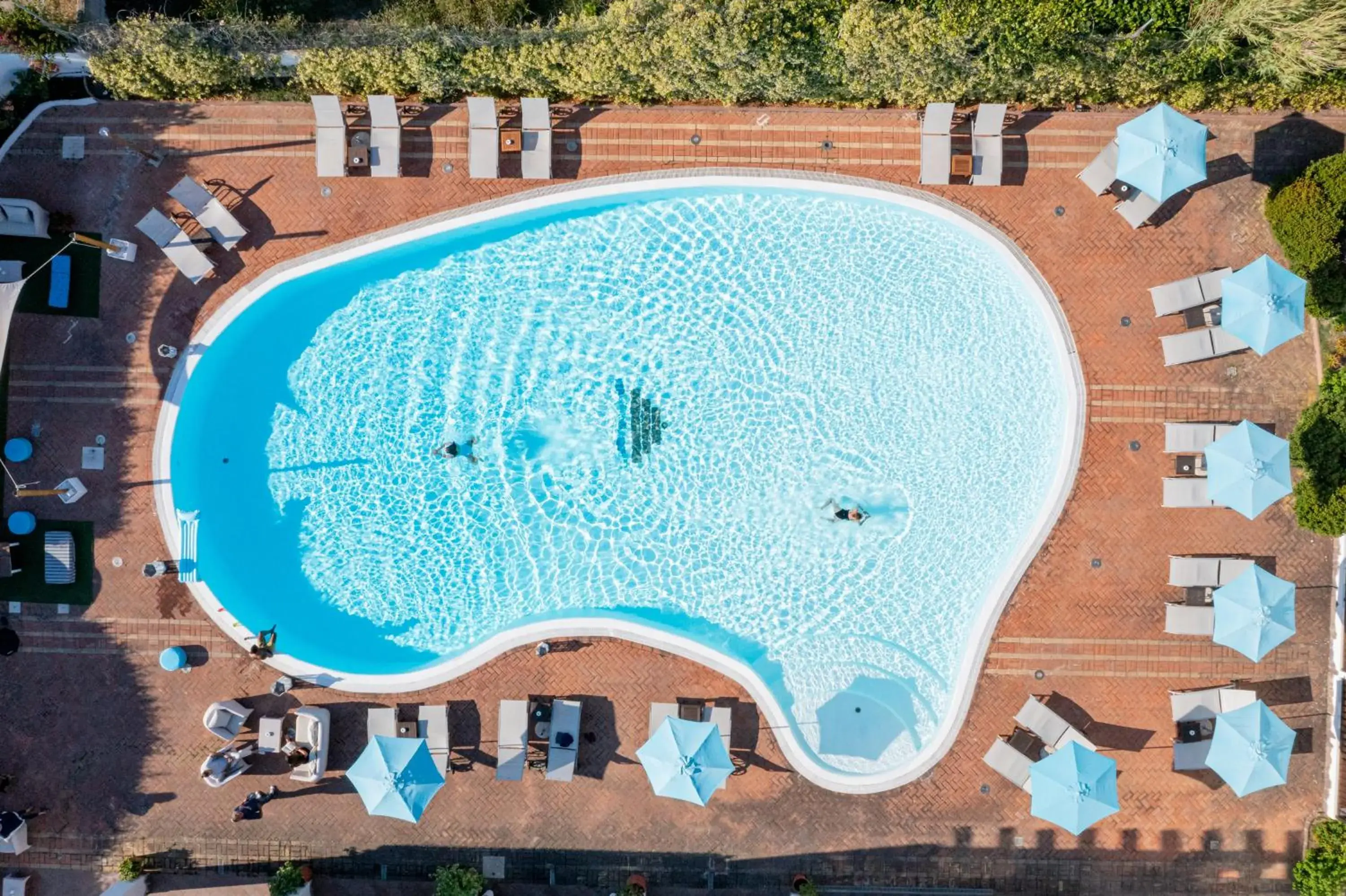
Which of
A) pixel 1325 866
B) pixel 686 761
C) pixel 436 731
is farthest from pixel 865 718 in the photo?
pixel 1325 866

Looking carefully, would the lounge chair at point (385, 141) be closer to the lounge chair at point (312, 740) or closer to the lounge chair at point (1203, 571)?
the lounge chair at point (312, 740)

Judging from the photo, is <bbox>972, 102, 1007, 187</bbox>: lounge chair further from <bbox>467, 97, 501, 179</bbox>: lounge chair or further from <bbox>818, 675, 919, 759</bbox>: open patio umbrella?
<bbox>818, 675, 919, 759</bbox>: open patio umbrella

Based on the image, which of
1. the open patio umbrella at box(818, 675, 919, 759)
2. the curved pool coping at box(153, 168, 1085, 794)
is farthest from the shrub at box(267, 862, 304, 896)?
the open patio umbrella at box(818, 675, 919, 759)

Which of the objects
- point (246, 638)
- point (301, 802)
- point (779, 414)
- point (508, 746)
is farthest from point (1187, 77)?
point (301, 802)

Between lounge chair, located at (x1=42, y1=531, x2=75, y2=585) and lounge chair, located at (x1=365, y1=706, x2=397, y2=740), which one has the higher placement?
lounge chair, located at (x1=42, y1=531, x2=75, y2=585)

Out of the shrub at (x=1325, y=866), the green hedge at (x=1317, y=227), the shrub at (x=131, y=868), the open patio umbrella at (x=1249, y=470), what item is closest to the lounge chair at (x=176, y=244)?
the shrub at (x=131, y=868)

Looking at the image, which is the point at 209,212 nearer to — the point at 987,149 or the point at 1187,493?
the point at 987,149
